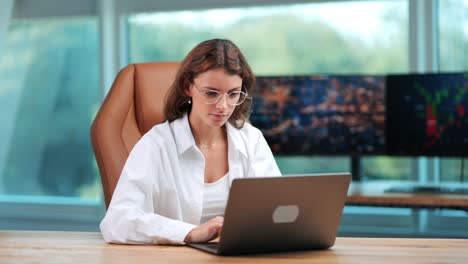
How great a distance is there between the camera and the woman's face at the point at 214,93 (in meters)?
2.34

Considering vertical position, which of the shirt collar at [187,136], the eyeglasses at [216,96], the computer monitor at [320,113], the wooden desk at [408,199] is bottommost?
the wooden desk at [408,199]

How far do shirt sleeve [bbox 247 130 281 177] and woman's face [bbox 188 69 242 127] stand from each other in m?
0.22

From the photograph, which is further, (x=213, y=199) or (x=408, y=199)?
(x=408, y=199)

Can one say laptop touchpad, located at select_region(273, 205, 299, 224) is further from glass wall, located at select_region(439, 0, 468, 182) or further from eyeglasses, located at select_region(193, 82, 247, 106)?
glass wall, located at select_region(439, 0, 468, 182)

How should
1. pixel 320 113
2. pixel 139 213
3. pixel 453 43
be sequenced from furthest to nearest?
pixel 453 43, pixel 320 113, pixel 139 213

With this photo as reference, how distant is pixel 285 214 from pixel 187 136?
0.61m

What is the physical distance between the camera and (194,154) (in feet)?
8.06

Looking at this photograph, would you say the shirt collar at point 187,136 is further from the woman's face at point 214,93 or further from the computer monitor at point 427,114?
the computer monitor at point 427,114

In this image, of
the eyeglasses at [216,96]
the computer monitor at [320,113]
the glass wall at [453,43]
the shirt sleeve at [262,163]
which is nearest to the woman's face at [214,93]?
the eyeglasses at [216,96]

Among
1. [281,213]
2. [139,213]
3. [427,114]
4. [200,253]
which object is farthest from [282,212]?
[427,114]

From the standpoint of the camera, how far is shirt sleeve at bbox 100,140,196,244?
2117mm

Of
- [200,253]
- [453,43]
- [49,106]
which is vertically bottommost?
[49,106]

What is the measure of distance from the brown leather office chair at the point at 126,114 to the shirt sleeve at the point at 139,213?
0.49 meters

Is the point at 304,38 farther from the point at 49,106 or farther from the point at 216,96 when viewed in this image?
the point at 216,96
